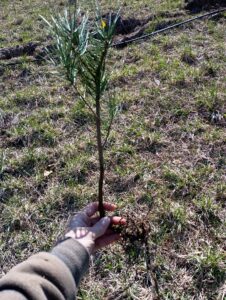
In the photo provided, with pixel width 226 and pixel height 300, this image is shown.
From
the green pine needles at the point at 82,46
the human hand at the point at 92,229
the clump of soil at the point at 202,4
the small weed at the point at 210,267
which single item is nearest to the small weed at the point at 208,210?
the small weed at the point at 210,267

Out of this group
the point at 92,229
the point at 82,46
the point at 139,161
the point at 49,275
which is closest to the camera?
the point at 49,275

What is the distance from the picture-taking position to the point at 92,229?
1.94 metres

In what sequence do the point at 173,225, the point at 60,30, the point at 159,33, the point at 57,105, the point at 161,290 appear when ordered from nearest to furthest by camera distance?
the point at 60,30
the point at 161,290
the point at 173,225
the point at 57,105
the point at 159,33

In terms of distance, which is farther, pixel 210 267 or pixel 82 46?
Result: pixel 210 267

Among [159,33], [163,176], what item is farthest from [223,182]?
[159,33]

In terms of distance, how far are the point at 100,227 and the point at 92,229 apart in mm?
54

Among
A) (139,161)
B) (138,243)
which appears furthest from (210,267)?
(139,161)

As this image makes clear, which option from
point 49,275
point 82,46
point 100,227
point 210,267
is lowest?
point 210,267

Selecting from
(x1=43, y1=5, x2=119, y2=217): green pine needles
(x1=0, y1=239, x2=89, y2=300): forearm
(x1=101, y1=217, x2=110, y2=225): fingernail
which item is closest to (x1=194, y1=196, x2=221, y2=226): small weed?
(x1=101, y1=217, x2=110, y2=225): fingernail

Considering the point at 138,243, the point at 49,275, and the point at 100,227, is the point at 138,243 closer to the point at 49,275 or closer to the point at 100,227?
the point at 100,227

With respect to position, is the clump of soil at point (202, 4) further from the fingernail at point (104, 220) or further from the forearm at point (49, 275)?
the forearm at point (49, 275)

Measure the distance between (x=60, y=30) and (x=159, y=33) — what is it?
3.75m

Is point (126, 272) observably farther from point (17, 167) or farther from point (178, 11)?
point (178, 11)

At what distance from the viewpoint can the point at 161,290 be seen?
229 cm
